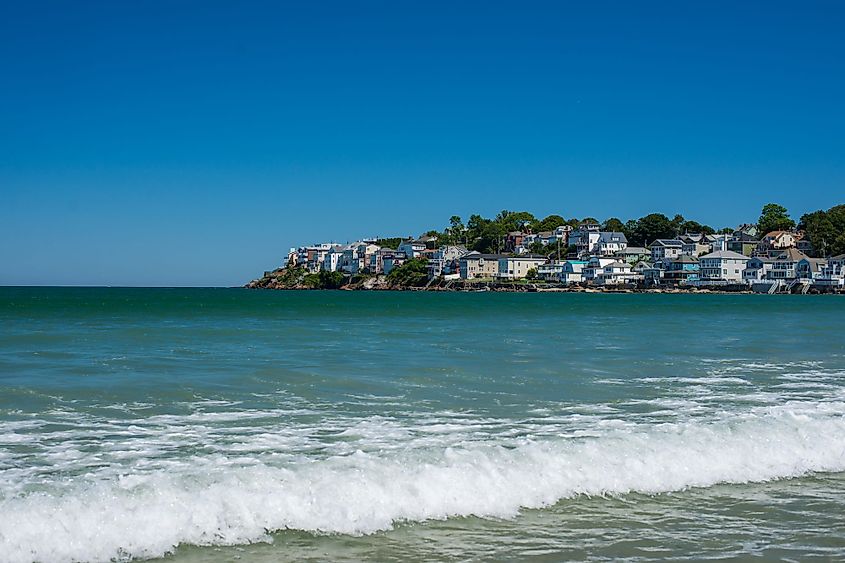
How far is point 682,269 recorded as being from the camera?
518ft

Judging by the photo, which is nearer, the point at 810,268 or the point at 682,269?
the point at 810,268

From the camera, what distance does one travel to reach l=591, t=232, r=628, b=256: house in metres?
178

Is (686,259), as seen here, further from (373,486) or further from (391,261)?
(373,486)

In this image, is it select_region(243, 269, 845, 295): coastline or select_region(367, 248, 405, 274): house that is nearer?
select_region(243, 269, 845, 295): coastline

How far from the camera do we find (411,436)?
10508 mm

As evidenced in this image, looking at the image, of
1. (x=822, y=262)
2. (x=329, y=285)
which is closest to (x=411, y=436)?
(x=822, y=262)

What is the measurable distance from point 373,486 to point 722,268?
518 feet

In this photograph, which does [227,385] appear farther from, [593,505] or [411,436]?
[593,505]

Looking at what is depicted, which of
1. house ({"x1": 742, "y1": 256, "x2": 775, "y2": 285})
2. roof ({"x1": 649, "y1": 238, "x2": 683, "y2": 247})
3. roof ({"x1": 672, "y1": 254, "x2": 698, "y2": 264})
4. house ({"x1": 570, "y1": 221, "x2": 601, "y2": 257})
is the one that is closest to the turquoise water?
house ({"x1": 742, "y1": 256, "x2": 775, "y2": 285})

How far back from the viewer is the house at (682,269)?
156500 millimetres

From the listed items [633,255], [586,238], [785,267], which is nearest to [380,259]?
[586,238]

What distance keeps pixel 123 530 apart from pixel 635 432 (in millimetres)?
6722

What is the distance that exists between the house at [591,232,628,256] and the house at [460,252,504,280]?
78.7ft

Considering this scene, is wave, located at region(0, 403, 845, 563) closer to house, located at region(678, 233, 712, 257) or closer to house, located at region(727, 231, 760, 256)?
house, located at region(678, 233, 712, 257)
